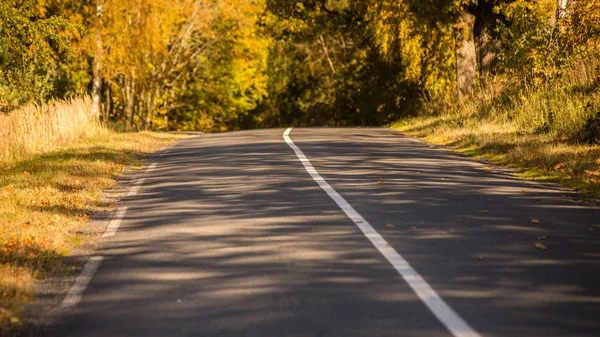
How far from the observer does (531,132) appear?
67.9ft

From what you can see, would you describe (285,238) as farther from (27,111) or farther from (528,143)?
(27,111)

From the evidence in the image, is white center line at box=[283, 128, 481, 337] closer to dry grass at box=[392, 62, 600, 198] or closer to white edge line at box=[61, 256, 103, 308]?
white edge line at box=[61, 256, 103, 308]

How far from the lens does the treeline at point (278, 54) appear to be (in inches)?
934

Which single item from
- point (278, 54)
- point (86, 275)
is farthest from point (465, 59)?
point (278, 54)

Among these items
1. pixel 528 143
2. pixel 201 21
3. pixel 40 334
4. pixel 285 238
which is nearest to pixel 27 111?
pixel 528 143

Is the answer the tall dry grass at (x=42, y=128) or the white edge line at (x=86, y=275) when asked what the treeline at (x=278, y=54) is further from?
the white edge line at (x=86, y=275)

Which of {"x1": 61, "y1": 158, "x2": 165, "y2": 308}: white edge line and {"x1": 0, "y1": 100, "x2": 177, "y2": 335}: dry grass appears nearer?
{"x1": 61, "y1": 158, "x2": 165, "y2": 308}: white edge line

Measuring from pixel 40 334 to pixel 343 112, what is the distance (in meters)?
54.8

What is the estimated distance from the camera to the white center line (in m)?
6.31

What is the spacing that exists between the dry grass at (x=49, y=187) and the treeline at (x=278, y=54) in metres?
1.54

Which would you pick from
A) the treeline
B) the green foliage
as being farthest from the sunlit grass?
the green foliage

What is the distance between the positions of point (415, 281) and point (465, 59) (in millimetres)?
27175

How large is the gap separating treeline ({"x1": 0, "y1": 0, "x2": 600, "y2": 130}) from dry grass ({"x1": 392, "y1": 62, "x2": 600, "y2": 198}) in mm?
928

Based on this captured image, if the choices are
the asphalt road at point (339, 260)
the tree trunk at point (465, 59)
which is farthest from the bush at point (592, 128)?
the tree trunk at point (465, 59)
